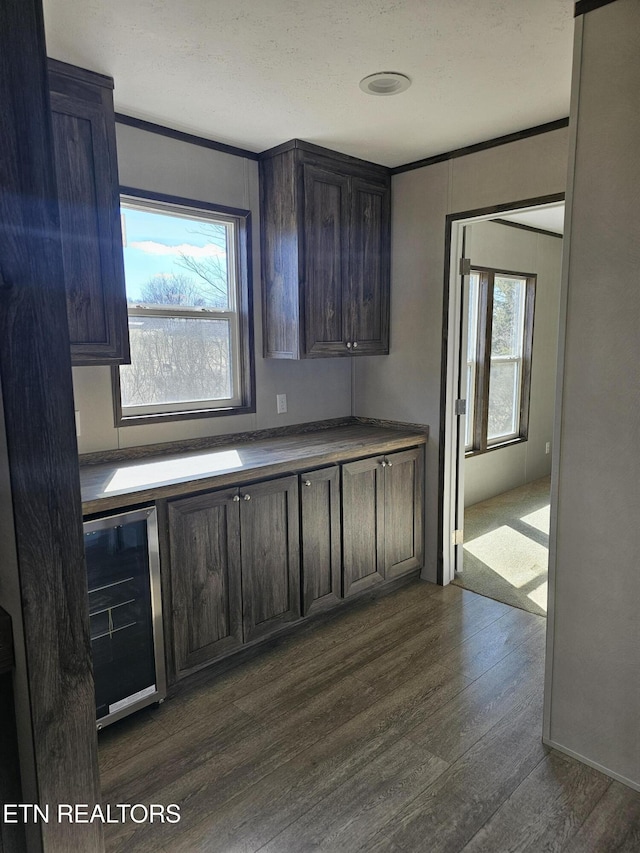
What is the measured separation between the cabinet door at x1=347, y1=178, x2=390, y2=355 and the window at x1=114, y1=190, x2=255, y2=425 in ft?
2.05

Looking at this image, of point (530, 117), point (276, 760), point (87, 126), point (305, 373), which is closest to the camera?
point (276, 760)

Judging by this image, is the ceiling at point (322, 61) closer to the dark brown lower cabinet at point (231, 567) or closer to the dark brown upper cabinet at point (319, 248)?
the dark brown upper cabinet at point (319, 248)

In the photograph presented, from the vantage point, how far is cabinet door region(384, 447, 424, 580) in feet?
10.9

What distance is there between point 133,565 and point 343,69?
2.08 meters

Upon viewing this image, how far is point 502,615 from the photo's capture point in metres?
3.13

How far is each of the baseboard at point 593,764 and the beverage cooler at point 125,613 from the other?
153 centimetres

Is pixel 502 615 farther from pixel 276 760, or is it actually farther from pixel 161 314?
pixel 161 314

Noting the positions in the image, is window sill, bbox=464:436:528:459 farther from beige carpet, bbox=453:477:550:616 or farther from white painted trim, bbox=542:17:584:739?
white painted trim, bbox=542:17:584:739

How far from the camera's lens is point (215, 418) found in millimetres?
3082

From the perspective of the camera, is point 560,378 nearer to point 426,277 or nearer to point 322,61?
point 322,61

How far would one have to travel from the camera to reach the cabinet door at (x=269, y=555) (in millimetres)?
2619

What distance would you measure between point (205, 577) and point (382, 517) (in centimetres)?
119

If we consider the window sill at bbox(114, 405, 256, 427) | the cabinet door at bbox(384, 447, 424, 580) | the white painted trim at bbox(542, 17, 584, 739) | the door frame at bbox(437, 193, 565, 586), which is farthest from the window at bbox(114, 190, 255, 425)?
the white painted trim at bbox(542, 17, 584, 739)

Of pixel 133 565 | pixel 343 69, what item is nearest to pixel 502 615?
pixel 133 565
